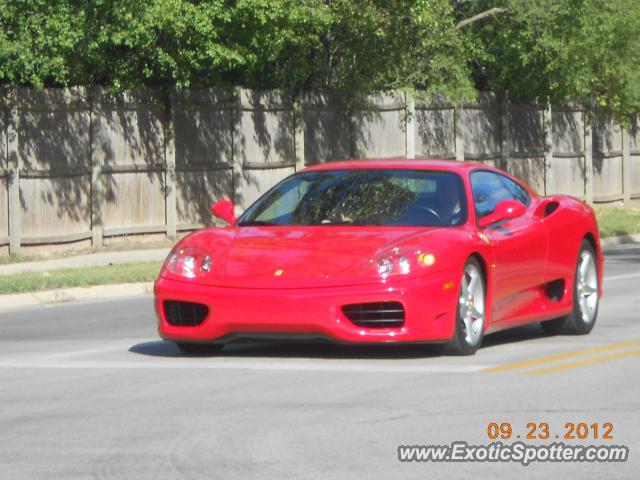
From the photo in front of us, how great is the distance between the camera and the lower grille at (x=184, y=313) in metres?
10.6

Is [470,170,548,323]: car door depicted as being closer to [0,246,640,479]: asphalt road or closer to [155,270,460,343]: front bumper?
[0,246,640,479]: asphalt road

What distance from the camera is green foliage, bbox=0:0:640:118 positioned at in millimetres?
20688

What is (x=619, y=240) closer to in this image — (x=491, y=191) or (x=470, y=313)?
(x=491, y=191)

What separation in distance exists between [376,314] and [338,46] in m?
16.9

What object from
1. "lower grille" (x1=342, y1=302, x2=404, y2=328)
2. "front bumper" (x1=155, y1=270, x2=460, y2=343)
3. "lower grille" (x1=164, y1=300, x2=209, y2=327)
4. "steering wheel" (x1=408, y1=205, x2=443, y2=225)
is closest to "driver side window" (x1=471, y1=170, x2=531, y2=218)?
"steering wheel" (x1=408, y1=205, x2=443, y2=225)

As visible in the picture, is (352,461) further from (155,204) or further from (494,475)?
(155,204)

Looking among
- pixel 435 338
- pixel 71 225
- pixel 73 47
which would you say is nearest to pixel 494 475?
pixel 435 338

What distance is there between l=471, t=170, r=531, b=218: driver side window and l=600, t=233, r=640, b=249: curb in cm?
1402

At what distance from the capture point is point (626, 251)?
24.3 m

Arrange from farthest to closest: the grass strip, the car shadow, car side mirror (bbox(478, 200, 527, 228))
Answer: the grass strip
car side mirror (bbox(478, 200, 527, 228))
the car shadow

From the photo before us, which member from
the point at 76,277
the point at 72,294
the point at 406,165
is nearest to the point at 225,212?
the point at 406,165

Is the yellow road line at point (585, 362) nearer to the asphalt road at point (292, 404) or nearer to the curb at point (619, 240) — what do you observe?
the asphalt road at point (292, 404)

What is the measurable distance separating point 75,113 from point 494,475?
1674 centimetres

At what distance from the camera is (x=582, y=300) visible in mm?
12539
